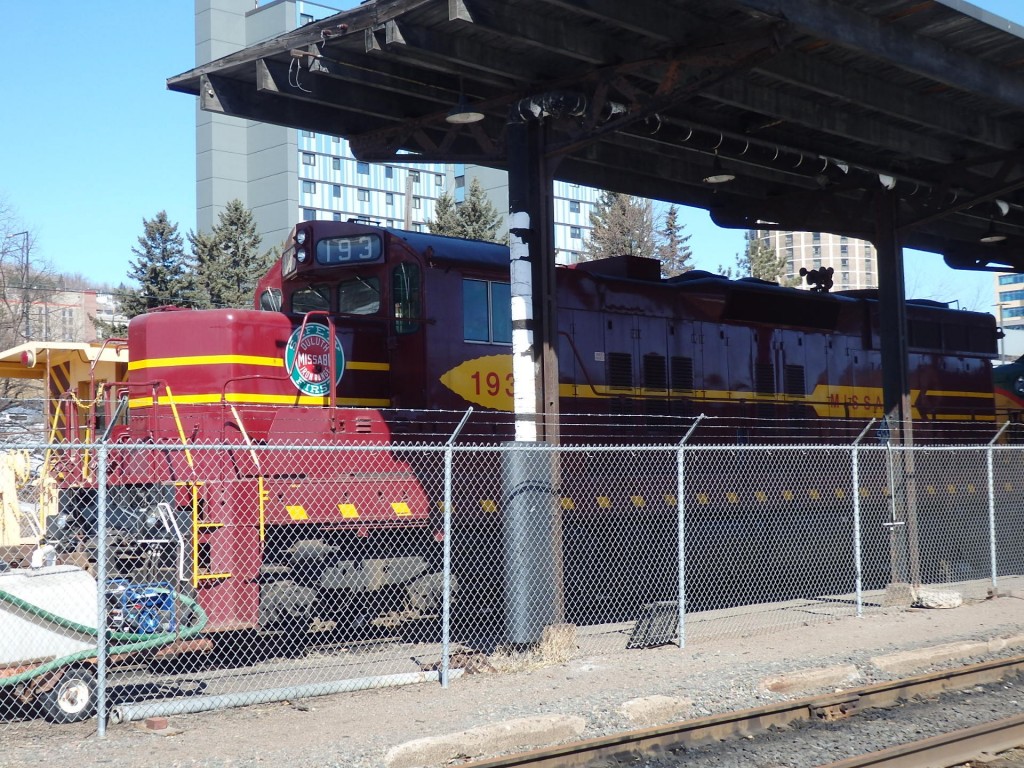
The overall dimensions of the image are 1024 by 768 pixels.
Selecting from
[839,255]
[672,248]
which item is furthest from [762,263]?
[839,255]

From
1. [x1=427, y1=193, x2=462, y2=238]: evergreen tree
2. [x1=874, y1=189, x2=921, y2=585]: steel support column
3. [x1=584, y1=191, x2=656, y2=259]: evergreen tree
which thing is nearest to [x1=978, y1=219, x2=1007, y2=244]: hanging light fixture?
[x1=874, y1=189, x2=921, y2=585]: steel support column

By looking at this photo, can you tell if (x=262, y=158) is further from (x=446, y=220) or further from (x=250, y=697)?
(x=250, y=697)

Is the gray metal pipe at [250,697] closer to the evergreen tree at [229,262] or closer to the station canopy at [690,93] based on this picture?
the station canopy at [690,93]

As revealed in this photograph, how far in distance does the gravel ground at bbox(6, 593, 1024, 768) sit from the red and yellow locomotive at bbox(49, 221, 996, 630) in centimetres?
184

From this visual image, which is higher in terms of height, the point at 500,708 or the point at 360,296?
the point at 360,296

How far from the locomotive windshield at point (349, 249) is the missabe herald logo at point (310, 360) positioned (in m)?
1.08

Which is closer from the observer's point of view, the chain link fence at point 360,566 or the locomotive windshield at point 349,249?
the chain link fence at point 360,566

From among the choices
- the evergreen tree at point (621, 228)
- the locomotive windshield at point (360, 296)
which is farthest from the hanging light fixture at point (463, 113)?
the evergreen tree at point (621, 228)

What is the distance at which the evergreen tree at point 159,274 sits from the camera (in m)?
35.5

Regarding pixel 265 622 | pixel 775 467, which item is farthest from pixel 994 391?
pixel 265 622

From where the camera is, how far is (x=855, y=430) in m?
16.6

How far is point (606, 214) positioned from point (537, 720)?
161ft

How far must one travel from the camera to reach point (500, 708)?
312 inches

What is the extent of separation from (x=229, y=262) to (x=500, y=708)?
32542mm
